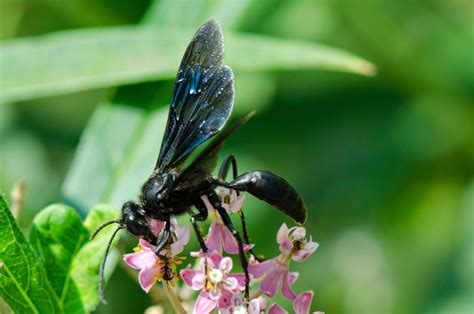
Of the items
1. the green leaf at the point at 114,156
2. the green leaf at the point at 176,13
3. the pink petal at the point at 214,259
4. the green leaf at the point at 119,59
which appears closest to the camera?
the pink petal at the point at 214,259

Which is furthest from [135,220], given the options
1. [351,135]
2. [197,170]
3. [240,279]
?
[351,135]

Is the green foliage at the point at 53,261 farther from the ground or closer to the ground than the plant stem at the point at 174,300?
farther from the ground

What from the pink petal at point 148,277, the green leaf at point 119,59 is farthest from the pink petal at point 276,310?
the green leaf at point 119,59

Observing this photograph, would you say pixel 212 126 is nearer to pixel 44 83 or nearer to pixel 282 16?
pixel 44 83

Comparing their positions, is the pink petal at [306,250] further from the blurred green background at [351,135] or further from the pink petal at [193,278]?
the blurred green background at [351,135]

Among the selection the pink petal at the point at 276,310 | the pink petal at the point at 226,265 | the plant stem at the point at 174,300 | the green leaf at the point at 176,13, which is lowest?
the pink petal at the point at 276,310

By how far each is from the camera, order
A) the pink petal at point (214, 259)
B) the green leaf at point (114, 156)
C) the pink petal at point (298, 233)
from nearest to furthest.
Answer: the pink petal at point (214, 259) → the pink petal at point (298, 233) → the green leaf at point (114, 156)

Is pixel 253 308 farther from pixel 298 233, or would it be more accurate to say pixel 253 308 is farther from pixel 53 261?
pixel 53 261
